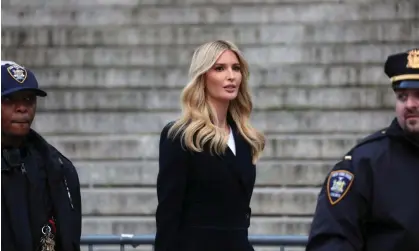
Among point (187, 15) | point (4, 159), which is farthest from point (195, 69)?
point (187, 15)

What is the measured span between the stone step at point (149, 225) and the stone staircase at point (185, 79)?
0.01 m

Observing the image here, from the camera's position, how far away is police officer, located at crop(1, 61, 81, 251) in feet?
11.4

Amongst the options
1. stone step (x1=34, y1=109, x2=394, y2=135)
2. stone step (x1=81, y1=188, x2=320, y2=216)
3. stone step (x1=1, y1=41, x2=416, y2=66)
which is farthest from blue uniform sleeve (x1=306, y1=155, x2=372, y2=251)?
stone step (x1=1, y1=41, x2=416, y2=66)

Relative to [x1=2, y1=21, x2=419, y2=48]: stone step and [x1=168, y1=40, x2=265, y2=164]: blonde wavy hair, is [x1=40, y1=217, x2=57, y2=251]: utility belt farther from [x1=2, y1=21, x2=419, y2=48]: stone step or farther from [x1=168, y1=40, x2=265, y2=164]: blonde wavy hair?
[x1=2, y1=21, x2=419, y2=48]: stone step

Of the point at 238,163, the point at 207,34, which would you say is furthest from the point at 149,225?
the point at 238,163

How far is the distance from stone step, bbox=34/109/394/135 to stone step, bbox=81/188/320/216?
78 cm

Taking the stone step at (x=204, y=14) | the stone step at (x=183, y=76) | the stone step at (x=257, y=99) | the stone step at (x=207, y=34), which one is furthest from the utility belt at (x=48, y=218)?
the stone step at (x=204, y=14)

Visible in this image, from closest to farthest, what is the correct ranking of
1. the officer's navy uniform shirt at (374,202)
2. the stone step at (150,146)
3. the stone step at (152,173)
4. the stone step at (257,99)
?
the officer's navy uniform shirt at (374,202), the stone step at (152,173), the stone step at (150,146), the stone step at (257,99)

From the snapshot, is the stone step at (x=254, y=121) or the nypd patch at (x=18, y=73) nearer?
the nypd patch at (x=18, y=73)

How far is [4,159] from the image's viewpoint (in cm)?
352

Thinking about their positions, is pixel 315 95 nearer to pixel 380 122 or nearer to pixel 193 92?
pixel 380 122

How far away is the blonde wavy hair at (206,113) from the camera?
3963 mm

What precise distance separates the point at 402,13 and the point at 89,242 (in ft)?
17.4

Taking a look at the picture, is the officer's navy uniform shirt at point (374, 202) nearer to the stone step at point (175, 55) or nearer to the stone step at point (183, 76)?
the stone step at point (183, 76)
